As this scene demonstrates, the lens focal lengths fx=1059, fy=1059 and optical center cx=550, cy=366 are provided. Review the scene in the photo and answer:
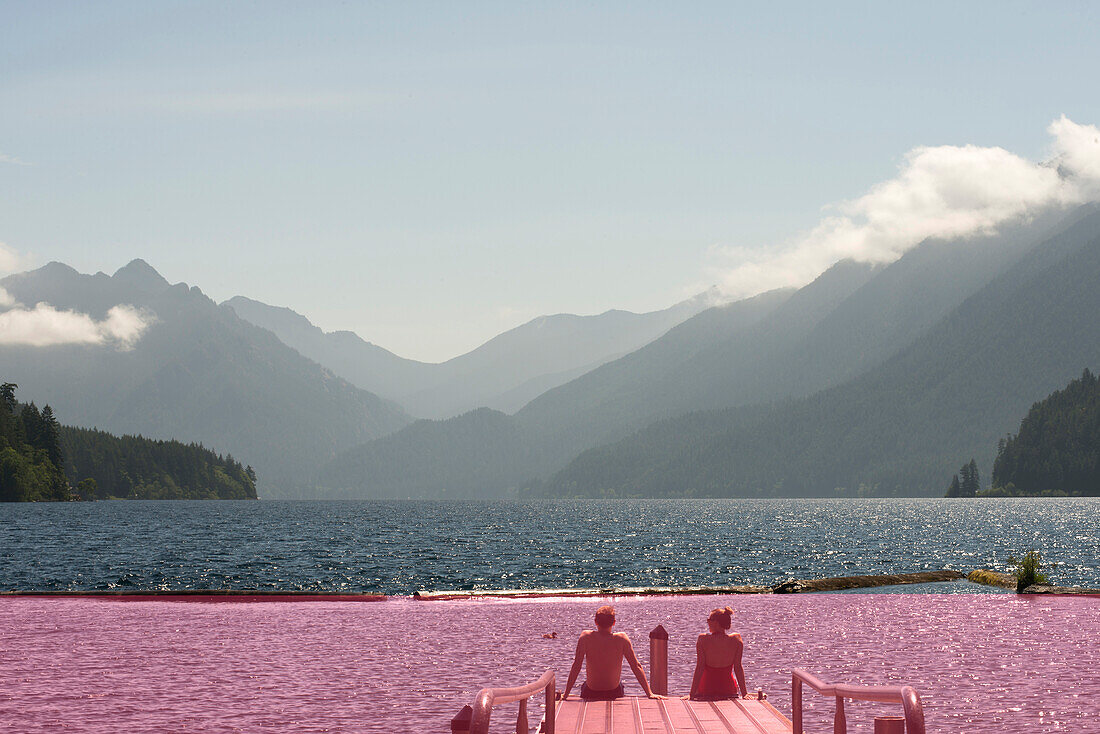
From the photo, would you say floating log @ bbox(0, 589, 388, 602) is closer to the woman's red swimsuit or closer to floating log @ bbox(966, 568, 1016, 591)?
the woman's red swimsuit

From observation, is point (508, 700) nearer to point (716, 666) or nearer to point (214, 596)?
point (716, 666)

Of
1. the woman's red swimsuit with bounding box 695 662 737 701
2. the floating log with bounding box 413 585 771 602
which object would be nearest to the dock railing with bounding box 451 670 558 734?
the woman's red swimsuit with bounding box 695 662 737 701

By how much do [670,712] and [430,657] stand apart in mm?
11331

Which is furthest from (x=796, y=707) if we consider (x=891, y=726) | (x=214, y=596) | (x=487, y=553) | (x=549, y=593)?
(x=487, y=553)

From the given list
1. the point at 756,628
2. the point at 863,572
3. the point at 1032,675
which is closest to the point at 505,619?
the point at 756,628

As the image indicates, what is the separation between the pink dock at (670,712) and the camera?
413 inches

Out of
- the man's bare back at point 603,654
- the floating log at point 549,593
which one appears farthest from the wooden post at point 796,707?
the floating log at point 549,593

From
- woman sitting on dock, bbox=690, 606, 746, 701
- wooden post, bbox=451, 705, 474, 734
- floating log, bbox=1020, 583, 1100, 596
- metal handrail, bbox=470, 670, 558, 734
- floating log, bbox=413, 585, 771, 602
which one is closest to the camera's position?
wooden post, bbox=451, 705, 474, 734

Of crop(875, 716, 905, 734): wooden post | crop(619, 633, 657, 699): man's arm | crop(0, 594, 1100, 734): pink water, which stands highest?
crop(875, 716, 905, 734): wooden post

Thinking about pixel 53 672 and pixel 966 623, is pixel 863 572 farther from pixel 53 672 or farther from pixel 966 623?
pixel 53 672

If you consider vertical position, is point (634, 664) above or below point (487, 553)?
above

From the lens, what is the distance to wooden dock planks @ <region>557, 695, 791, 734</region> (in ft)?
47.7

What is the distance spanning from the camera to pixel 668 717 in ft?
50.9

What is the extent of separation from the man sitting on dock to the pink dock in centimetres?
20
